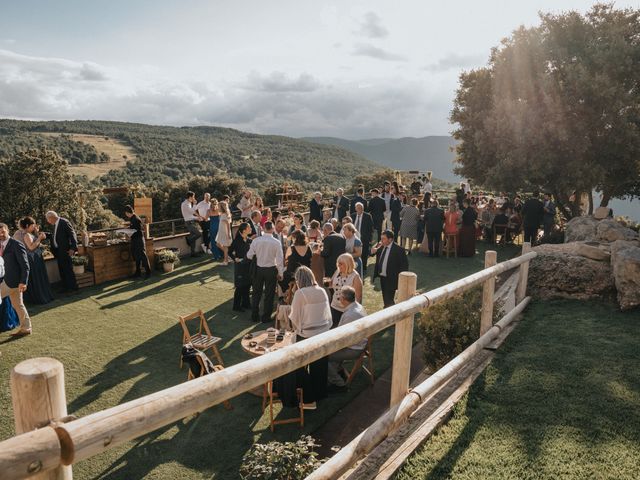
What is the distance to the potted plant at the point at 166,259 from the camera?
11617 mm

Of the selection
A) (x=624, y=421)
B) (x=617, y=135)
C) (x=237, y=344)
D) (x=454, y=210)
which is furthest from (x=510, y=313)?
(x=617, y=135)

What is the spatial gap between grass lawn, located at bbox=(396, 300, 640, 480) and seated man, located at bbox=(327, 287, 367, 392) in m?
1.67

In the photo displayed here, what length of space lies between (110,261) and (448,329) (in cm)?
849

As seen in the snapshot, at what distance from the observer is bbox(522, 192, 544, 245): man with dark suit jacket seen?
1372 centimetres

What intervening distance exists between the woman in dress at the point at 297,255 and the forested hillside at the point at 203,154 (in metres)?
49.6

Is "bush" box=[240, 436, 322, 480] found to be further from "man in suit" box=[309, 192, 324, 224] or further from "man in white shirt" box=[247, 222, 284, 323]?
"man in suit" box=[309, 192, 324, 224]

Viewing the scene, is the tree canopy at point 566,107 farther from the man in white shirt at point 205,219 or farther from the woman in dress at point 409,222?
the man in white shirt at point 205,219

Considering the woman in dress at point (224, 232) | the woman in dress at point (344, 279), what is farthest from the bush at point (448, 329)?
the woman in dress at point (224, 232)

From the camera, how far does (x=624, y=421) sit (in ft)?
11.7

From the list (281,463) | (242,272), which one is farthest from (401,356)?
(242,272)

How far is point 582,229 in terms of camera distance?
12.6 metres

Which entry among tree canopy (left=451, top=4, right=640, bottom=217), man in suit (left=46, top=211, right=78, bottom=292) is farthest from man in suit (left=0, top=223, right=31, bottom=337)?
tree canopy (left=451, top=4, right=640, bottom=217)

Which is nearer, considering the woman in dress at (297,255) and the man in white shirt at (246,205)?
the woman in dress at (297,255)

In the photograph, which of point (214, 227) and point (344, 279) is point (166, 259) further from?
point (344, 279)
